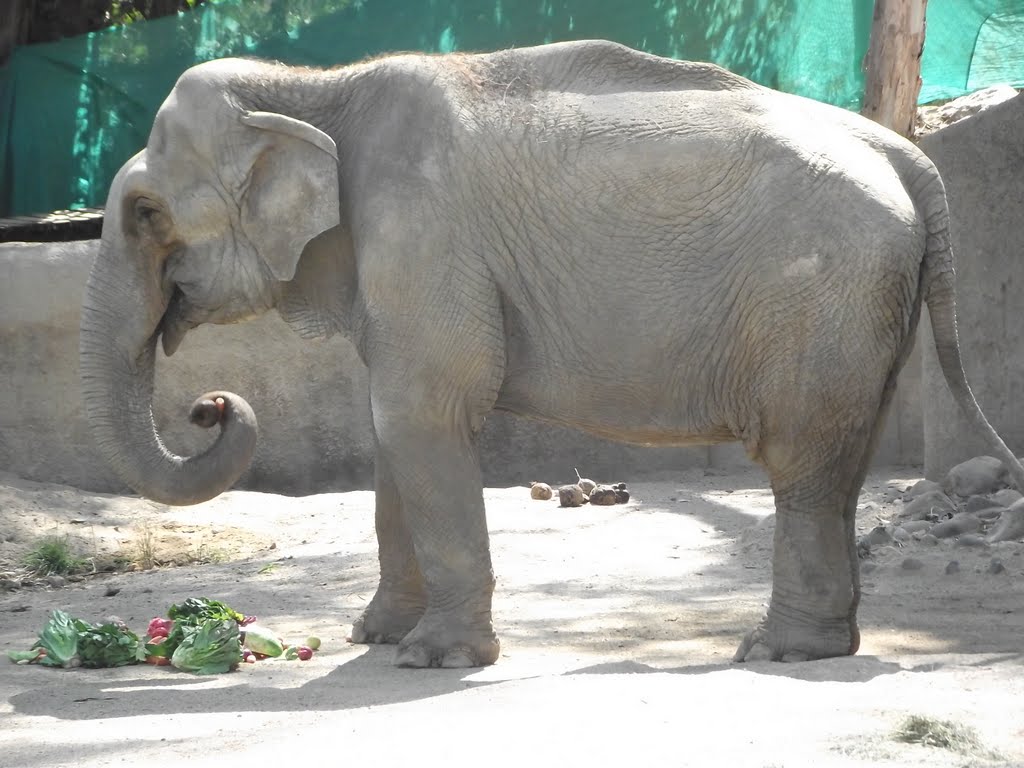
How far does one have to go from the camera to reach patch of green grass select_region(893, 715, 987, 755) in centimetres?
381

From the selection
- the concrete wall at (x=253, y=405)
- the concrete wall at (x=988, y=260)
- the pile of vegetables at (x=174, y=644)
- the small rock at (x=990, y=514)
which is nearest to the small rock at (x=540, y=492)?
the concrete wall at (x=253, y=405)

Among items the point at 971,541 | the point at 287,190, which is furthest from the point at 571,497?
the point at 287,190

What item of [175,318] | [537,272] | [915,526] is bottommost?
[915,526]

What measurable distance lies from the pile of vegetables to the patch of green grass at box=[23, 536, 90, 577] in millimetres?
2212

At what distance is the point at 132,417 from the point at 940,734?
3.17 meters

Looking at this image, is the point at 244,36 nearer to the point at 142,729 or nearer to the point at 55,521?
the point at 55,521

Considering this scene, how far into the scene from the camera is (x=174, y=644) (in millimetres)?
5898

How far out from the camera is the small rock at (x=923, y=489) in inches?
339

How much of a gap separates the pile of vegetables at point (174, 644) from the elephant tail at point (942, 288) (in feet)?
8.56

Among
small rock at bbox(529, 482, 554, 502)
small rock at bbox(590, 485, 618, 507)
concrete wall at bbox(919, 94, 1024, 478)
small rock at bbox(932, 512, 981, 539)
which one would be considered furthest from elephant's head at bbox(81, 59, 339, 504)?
concrete wall at bbox(919, 94, 1024, 478)

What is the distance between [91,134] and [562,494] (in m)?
4.43

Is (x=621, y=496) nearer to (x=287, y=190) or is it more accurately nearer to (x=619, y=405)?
(x=619, y=405)

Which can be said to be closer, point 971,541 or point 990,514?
point 971,541

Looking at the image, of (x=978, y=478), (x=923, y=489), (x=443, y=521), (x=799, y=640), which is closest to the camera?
(x=799, y=640)
